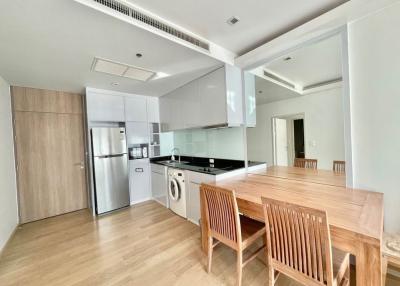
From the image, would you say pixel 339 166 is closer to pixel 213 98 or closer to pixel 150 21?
pixel 213 98

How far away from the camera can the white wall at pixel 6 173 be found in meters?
2.42

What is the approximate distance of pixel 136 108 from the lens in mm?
3916

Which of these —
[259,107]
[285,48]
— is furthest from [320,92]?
[259,107]

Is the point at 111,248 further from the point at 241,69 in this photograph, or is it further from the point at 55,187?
the point at 241,69

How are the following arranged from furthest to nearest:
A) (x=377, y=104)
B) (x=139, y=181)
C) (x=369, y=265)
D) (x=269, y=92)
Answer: (x=139, y=181), (x=269, y=92), (x=377, y=104), (x=369, y=265)

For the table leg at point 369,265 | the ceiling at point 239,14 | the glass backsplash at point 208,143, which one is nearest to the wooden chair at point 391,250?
the table leg at point 369,265

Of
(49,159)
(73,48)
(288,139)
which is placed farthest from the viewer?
Result: (49,159)

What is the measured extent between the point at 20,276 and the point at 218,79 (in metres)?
3.26

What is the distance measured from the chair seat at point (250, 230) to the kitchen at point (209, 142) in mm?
Result: 15

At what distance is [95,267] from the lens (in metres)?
1.95

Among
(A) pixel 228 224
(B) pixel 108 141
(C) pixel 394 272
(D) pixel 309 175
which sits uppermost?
(B) pixel 108 141

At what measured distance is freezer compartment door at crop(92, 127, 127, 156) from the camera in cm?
326

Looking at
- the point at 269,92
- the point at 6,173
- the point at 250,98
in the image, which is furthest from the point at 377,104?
the point at 6,173

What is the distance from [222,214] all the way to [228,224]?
0.32 ft
